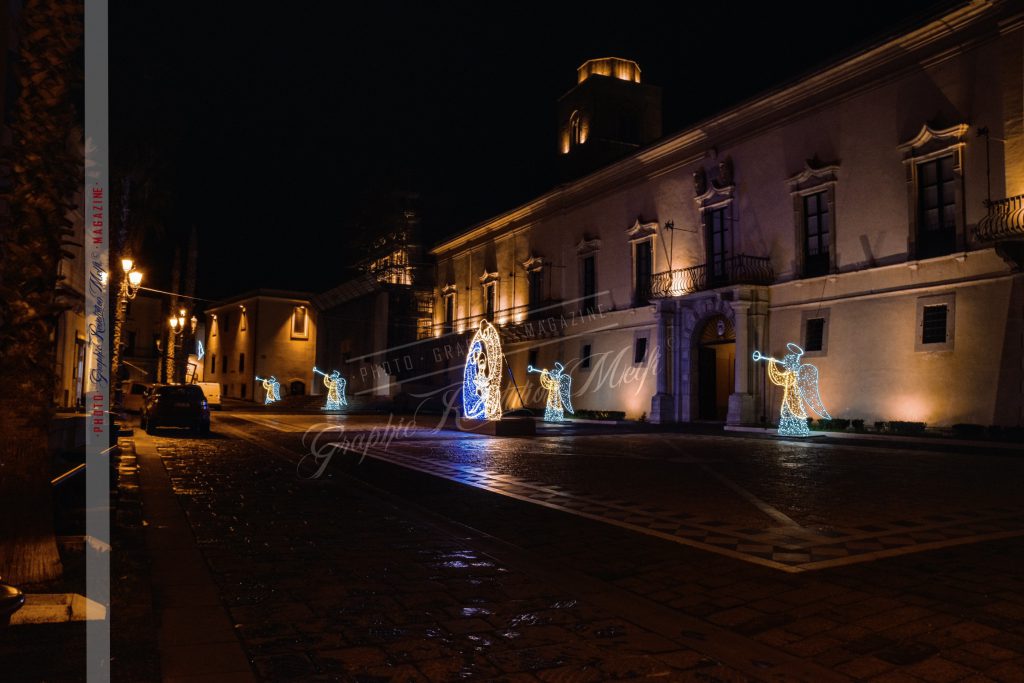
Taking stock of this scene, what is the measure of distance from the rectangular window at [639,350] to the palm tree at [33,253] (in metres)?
28.5

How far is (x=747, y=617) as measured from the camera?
4.47 metres

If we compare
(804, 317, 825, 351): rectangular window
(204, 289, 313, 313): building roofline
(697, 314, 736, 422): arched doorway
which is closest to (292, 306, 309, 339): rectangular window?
(204, 289, 313, 313): building roofline

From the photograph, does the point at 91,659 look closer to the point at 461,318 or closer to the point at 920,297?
the point at 920,297

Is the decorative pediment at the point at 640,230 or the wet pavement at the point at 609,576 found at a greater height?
the decorative pediment at the point at 640,230

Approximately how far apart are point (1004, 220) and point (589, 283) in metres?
21.1

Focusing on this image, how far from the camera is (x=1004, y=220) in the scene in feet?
58.9

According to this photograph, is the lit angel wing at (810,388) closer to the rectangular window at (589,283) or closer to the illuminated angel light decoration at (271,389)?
the rectangular window at (589,283)

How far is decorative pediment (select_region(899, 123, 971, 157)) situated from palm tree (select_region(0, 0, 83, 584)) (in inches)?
857

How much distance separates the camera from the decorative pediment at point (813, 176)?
2408cm

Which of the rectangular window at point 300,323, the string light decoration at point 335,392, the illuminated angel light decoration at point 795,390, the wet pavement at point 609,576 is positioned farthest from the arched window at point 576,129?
the wet pavement at point 609,576

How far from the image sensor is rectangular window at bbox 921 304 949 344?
2050cm

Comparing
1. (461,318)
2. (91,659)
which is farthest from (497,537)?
(461,318)

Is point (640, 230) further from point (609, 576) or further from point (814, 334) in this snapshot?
point (609, 576)

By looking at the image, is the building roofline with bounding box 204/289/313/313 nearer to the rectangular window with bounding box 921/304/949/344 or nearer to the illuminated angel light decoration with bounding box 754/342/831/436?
the illuminated angel light decoration with bounding box 754/342/831/436
